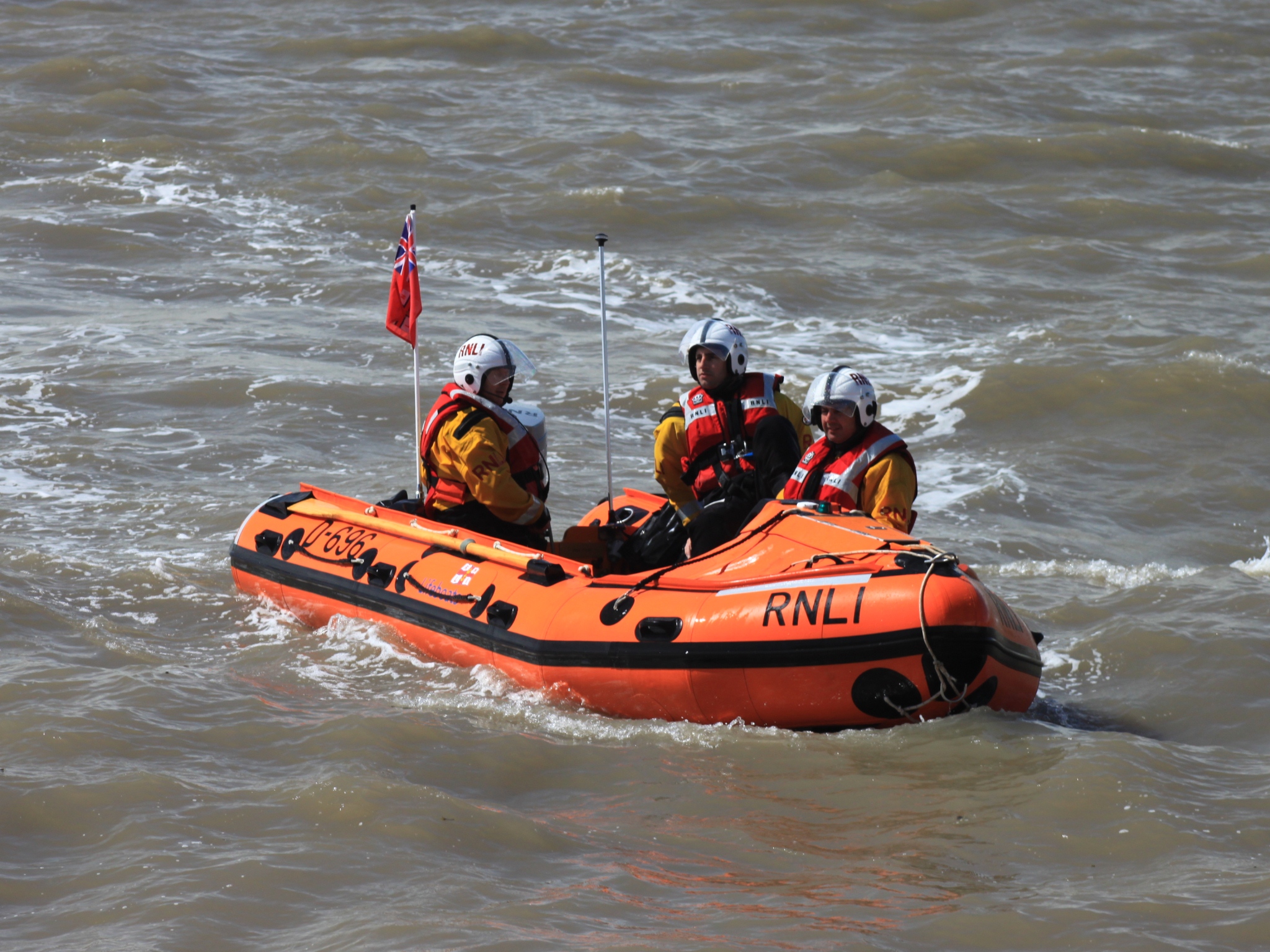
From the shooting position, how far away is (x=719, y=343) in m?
5.49

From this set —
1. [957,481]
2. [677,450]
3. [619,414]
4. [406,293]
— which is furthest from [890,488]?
[619,414]

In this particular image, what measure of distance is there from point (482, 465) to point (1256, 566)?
417cm

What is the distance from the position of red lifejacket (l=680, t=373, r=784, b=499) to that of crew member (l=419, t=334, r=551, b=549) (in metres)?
0.73

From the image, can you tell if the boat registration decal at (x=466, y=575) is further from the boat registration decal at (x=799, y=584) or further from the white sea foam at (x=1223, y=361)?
the white sea foam at (x=1223, y=361)

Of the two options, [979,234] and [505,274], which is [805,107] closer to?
[979,234]

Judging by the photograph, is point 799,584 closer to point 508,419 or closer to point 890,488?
point 890,488

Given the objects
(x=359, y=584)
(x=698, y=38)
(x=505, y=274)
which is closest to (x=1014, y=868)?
(x=359, y=584)

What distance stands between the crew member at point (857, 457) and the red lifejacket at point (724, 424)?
0.33 m

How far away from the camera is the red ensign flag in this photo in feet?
21.5

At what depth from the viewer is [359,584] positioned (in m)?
6.02

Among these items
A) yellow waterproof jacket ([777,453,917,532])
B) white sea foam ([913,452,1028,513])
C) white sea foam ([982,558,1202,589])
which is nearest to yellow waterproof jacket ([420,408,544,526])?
yellow waterproof jacket ([777,453,917,532])

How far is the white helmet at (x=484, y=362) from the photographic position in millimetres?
5812

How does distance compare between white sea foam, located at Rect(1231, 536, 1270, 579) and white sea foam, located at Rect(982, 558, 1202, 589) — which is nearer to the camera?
white sea foam, located at Rect(982, 558, 1202, 589)

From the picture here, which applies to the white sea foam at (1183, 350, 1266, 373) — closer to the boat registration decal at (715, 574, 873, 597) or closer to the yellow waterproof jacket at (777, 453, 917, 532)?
the yellow waterproof jacket at (777, 453, 917, 532)
